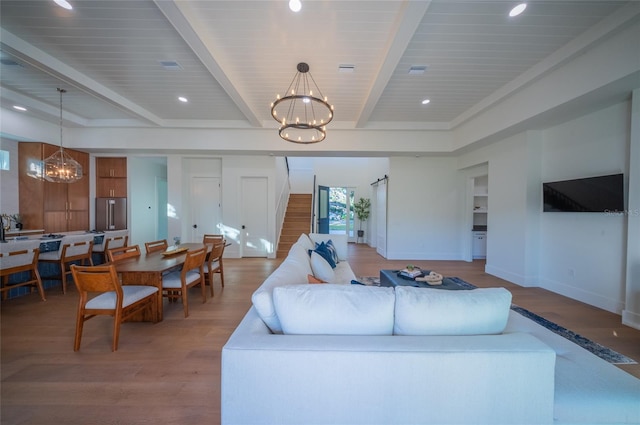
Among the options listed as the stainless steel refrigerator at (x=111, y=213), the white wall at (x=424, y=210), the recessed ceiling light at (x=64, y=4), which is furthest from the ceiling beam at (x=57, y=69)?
the white wall at (x=424, y=210)

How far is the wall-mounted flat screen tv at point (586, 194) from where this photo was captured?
120 inches

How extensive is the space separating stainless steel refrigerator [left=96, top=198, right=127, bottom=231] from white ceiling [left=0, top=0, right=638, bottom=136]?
2.30 meters

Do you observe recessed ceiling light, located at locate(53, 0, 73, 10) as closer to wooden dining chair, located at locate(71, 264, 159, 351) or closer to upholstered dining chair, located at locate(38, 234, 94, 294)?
wooden dining chair, located at locate(71, 264, 159, 351)

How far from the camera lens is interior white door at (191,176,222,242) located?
655 cm

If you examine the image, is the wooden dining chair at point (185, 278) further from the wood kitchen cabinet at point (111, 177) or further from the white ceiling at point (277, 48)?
the wood kitchen cabinet at point (111, 177)

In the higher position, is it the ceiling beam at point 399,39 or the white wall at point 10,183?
the ceiling beam at point 399,39

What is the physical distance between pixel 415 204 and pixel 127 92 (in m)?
6.73

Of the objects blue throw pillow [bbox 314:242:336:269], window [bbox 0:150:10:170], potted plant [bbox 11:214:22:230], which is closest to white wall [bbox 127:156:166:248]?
potted plant [bbox 11:214:22:230]

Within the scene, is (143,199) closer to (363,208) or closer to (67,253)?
(67,253)

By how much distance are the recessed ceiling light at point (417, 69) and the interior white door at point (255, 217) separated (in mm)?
4337

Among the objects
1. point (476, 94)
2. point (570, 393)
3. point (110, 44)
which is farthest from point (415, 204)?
point (110, 44)

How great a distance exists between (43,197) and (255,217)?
14.4 feet

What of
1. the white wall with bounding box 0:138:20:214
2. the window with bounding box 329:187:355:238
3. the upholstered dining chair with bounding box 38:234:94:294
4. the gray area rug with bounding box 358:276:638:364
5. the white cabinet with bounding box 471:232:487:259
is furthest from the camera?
the window with bounding box 329:187:355:238

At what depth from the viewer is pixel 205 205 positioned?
6.57m
